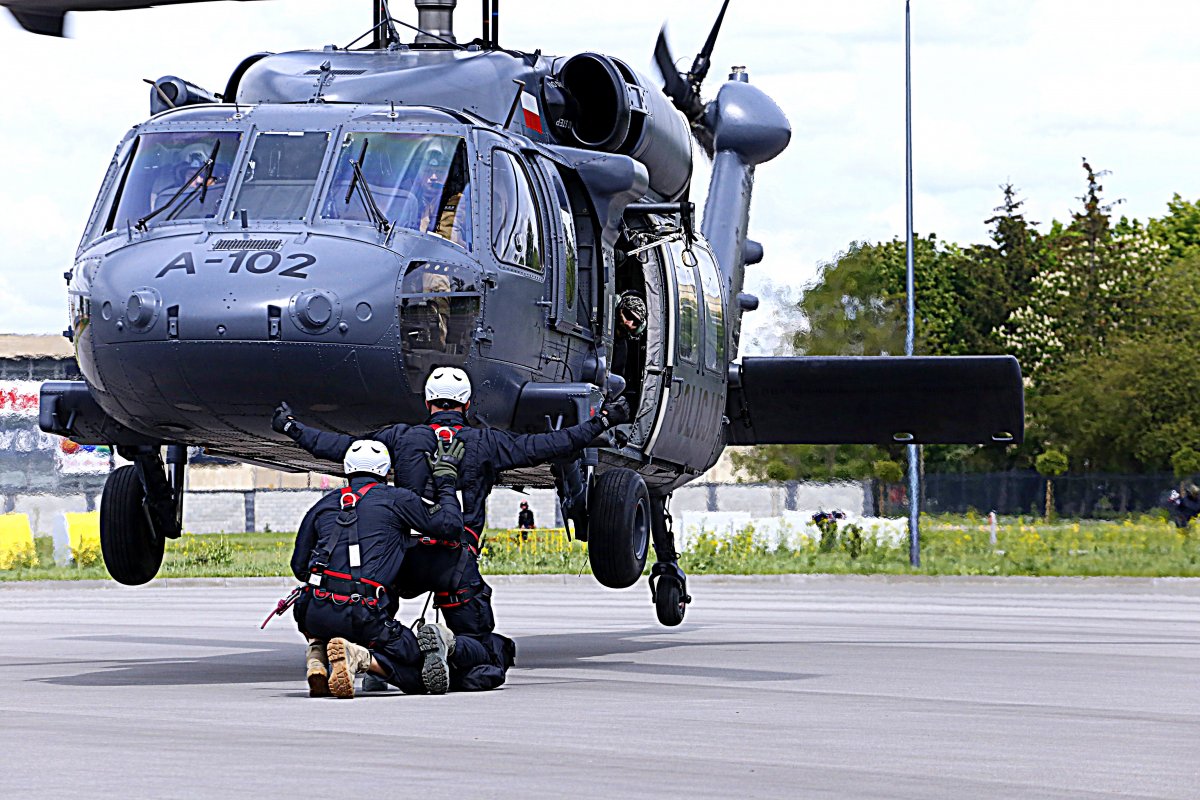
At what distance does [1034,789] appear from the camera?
327 inches

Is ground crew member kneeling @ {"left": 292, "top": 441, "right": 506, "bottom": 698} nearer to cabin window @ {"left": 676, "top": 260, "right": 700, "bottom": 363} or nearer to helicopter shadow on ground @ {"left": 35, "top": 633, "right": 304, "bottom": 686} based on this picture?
helicopter shadow on ground @ {"left": 35, "top": 633, "right": 304, "bottom": 686}

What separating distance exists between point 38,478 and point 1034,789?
69.4 m

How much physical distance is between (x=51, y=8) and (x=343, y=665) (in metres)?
4.19

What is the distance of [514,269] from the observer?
45.5ft

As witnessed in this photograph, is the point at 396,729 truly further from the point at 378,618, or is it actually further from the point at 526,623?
the point at 526,623

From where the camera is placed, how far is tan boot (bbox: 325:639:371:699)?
491 inches

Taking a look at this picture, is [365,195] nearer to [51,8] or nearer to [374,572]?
[374,572]

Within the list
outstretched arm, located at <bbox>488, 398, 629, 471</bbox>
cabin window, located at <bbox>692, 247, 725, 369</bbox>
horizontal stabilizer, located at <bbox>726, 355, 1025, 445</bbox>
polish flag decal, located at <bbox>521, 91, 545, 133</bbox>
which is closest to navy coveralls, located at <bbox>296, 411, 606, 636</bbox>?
outstretched arm, located at <bbox>488, 398, 629, 471</bbox>

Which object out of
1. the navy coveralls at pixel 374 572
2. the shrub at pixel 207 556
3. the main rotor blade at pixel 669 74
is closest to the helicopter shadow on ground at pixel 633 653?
the navy coveralls at pixel 374 572

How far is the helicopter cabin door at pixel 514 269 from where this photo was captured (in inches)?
536

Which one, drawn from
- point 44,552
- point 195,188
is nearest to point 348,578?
point 195,188

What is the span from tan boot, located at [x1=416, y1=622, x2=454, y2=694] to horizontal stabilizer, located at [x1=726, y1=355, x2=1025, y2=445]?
6.24 metres

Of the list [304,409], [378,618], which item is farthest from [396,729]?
[304,409]

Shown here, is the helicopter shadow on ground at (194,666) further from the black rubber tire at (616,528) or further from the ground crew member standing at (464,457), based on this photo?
the black rubber tire at (616,528)
